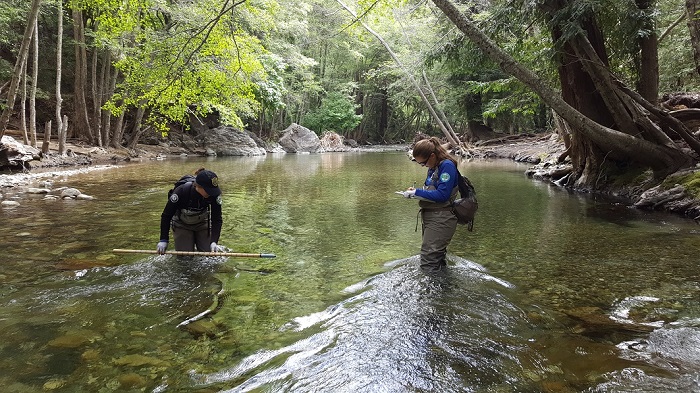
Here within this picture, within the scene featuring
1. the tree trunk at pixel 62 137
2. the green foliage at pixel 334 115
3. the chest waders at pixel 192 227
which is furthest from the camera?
the green foliage at pixel 334 115

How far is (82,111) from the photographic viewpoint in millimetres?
23094

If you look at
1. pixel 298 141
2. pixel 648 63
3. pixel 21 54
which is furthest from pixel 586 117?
pixel 298 141


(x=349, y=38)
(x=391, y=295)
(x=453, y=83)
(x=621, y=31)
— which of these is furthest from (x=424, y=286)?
(x=349, y=38)

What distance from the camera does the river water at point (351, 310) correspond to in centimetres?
317

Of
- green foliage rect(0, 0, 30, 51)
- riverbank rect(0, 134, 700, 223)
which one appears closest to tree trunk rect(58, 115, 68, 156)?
riverbank rect(0, 134, 700, 223)

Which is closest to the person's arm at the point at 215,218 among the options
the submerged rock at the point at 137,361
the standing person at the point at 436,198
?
the submerged rock at the point at 137,361

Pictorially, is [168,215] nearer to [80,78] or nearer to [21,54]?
[21,54]

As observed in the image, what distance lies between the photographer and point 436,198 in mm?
4922

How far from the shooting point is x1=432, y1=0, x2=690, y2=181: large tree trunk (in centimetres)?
912

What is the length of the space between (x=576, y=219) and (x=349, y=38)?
131 feet

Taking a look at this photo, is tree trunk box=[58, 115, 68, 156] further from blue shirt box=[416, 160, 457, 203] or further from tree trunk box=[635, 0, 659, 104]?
tree trunk box=[635, 0, 659, 104]

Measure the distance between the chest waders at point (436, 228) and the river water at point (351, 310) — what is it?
0.83 ft

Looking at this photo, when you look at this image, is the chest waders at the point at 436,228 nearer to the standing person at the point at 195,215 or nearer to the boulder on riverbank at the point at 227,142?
the standing person at the point at 195,215

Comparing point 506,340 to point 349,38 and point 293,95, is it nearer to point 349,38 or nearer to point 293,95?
point 293,95
